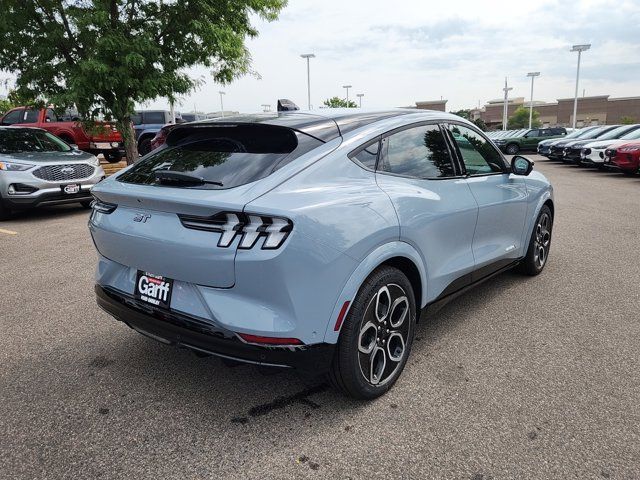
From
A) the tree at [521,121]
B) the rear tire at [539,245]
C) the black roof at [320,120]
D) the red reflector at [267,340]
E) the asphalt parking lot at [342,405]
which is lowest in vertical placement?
the tree at [521,121]

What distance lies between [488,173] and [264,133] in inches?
78.8

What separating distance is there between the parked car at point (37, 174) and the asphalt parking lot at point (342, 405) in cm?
453

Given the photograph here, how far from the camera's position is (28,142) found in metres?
9.23

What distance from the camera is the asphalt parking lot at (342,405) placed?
89.5 inches

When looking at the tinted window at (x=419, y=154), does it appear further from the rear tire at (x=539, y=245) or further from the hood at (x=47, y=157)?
the hood at (x=47, y=157)

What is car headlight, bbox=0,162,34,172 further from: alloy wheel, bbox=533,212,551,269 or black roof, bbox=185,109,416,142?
alloy wheel, bbox=533,212,551,269

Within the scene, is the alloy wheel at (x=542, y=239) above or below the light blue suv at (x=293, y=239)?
below

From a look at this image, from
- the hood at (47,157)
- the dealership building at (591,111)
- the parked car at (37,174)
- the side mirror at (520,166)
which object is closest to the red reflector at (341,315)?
the side mirror at (520,166)

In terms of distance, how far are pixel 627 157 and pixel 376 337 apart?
14559mm

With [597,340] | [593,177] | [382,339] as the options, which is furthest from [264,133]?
[593,177]

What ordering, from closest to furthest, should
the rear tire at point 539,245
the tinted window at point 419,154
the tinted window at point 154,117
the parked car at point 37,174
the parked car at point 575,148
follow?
the tinted window at point 419,154, the rear tire at point 539,245, the parked car at point 37,174, the parked car at point 575,148, the tinted window at point 154,117

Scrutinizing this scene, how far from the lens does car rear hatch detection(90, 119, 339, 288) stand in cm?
231

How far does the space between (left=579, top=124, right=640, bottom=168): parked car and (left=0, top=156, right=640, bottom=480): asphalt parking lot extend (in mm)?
13722

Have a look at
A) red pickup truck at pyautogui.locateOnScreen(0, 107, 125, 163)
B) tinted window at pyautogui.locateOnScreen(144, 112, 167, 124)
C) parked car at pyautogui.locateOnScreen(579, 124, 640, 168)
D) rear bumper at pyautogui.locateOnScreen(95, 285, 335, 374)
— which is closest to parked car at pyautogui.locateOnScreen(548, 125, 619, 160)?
parked car at pyautogui.locateOnScreen(579, 124, 640, 168)
